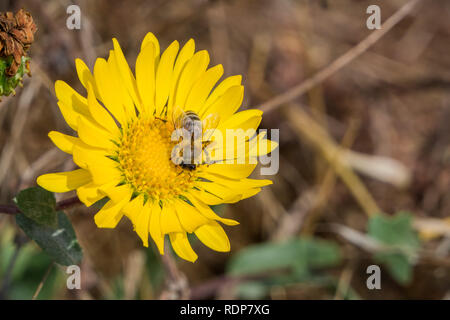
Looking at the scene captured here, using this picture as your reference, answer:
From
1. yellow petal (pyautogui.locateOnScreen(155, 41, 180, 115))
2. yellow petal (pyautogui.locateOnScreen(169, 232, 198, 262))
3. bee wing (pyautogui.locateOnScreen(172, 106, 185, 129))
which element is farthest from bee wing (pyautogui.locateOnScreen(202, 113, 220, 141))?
yellow petal (pyautogui.locateOnScreen(169, 232, 198, 262))

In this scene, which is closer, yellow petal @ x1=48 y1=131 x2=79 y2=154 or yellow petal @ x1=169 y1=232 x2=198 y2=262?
yellow petal @ x1=48 y1=131 x2=79 y2=154

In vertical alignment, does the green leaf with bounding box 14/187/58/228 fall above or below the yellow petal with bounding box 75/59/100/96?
below

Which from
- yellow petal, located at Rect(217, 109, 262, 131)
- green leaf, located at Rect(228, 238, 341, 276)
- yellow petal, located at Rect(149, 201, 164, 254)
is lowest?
green leaf, located at Rect(228, 238, 341, 276)

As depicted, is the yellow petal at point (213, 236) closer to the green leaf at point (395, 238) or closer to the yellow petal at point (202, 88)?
the yellow petal at point (202, 88)

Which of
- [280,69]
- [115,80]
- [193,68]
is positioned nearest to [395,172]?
[280,69]

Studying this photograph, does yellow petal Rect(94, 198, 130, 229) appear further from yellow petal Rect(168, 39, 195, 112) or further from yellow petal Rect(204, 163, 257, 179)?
yellow petal Rect(168, 39, 195, 112)

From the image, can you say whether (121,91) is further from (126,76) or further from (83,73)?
(83,73)

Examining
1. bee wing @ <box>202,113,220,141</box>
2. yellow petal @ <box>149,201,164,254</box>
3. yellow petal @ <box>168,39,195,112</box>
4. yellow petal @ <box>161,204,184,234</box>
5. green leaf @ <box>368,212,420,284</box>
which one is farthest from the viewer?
green leaf @ <box>368,212,420,284</box>
